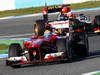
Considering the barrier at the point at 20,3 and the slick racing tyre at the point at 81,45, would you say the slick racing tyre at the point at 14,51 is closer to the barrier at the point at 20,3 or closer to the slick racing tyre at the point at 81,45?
the slick racing tyre at the point at 81,45

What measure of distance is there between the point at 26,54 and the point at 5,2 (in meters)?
15.1

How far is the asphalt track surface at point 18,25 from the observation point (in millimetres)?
17672

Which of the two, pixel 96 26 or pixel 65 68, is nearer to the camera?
pixel 65 68

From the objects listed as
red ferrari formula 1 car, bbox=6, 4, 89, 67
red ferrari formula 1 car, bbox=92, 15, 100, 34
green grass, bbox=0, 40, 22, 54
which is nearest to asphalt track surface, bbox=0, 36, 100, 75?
red ferrari formula 1 car, bbox=6, 4, 89, 67

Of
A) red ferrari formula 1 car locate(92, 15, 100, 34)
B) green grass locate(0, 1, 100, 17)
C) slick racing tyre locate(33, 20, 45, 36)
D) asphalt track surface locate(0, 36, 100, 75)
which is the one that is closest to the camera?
asphalt track surface locate(0, 36, 100, 75)

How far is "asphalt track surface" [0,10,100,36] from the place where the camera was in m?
17.7

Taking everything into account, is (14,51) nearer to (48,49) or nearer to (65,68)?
(48,49)

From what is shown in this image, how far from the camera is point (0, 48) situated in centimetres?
1292

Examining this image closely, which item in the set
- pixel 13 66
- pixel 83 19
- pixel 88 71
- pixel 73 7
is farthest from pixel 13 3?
pixel 88 71

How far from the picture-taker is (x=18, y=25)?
1952cm

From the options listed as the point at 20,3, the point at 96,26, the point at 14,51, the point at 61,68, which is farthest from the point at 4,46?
the point at 20,3

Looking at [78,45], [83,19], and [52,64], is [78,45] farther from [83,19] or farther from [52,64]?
[83,19]

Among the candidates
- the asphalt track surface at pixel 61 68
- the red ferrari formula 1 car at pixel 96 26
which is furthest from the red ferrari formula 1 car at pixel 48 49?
the red ferrari formula 1 car at pixel 96 26

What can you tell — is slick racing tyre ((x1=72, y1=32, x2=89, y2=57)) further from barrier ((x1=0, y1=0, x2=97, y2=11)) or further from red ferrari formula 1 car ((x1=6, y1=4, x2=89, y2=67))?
barrier ((x1=0, y1=0, x2=97, y2=11))
